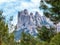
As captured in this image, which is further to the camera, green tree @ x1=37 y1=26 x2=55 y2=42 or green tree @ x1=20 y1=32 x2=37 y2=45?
green tree @ x1=20 y1=32 x2=37 y2=45

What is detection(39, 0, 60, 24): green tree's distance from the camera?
A: 1528 cm

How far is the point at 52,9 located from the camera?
15773 millimetres

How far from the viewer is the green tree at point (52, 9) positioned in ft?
50.1

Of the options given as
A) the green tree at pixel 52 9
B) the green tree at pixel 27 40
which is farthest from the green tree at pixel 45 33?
the green tree at pixel 27 40

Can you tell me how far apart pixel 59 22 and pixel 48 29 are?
1.67 m

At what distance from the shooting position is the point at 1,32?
21906 millimetres

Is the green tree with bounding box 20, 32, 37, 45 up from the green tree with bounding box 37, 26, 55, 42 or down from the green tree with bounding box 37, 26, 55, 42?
down

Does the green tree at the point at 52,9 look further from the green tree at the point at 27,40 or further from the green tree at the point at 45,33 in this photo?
the green tree at the point at 27,40

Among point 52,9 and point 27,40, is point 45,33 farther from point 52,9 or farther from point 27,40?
point 27,40

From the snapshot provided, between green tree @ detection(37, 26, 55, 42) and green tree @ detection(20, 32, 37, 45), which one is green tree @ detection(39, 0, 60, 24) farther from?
green tree @ detection(20, 32, 37, 45)

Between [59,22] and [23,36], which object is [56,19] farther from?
[23,36]

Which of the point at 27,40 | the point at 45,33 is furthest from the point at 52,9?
the point at 27,40

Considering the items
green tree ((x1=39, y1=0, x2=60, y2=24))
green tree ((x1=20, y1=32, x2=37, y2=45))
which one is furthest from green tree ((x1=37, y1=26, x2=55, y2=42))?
green tree ((x1=20, y1=32, x2=37, y2=45))

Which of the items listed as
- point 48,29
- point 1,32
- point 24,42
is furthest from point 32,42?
point 48,29
